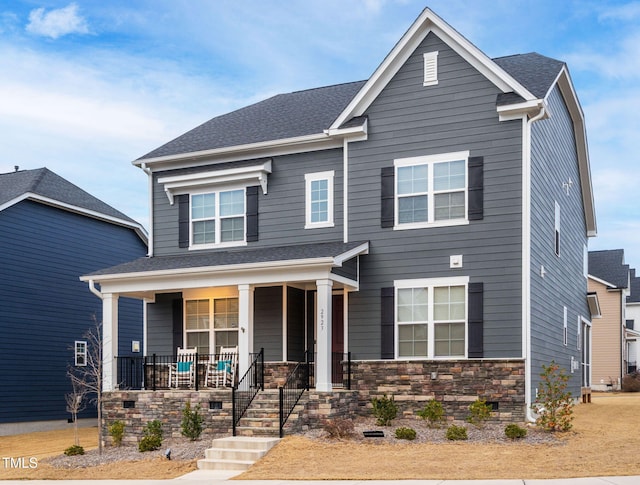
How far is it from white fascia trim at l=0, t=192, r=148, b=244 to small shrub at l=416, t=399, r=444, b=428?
46.2ft

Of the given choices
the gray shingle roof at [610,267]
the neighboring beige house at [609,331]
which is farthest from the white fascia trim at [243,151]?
the gray shingle roof at [610,267]

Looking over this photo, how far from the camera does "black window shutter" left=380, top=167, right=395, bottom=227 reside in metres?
18.7

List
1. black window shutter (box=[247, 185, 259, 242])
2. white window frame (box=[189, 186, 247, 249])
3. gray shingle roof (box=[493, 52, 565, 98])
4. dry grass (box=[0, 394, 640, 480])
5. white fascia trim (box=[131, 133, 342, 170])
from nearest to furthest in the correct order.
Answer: dry grass (box=[0, 394, 640, 480])
gray shingle roof (box=[493, 52, 565, 98])
white fascia trim (box=[131, 133, 342, 170])
black window shutter (box=[247, 185, 259, 242])
white window frame (box=[189, 186, 247, 249])

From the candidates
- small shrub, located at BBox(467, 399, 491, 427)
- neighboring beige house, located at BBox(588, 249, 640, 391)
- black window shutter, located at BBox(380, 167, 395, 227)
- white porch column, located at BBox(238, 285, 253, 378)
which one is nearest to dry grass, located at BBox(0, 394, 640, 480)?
small shrub, located at BBox(467, 399, 491, 427)

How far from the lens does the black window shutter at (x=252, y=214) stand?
20656mm

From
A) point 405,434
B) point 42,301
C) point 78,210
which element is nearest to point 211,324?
point 42,301

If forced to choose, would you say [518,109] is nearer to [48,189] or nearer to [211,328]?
[211,328]

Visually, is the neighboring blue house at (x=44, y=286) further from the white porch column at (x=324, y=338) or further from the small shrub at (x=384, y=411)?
the small shrub at (x=384, y=411)

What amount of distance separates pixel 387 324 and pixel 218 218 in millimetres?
5751

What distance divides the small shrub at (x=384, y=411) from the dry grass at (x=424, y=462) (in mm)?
2025

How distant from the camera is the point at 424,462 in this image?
520 inches

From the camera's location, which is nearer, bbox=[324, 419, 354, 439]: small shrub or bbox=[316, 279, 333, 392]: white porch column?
bbox=[324, 419, 354, 439]: small shrub

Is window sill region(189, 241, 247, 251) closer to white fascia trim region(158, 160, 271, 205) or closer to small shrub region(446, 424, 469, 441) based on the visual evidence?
white fascia trim region(158, 160, 271, 205)

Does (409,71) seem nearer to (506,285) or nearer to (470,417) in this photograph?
(506,285)
